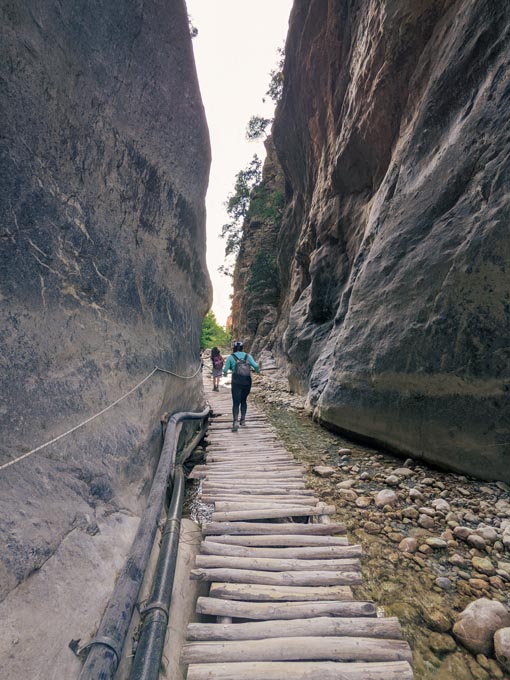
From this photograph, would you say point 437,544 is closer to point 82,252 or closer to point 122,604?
point 122,604

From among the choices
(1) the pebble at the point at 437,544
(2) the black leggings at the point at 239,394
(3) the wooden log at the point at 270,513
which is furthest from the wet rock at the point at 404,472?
(2) the black leggings at the point at 239,394

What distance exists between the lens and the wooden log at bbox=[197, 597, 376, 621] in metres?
2.11

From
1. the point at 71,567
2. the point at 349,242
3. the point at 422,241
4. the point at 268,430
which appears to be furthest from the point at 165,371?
the point at 349,242

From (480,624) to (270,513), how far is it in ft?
6.66

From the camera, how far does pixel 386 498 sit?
12.2 feet

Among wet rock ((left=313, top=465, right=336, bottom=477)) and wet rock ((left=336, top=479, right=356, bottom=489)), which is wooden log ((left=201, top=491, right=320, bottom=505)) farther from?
wet rock ((left=313, top=465, right=336, bottom=477))

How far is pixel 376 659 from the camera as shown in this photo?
6.00 feet

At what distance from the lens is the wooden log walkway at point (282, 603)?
1777 millimetres

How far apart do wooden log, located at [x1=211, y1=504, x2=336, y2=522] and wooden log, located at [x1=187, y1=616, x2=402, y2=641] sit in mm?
1361

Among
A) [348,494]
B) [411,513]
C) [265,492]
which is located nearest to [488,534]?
[411,513]

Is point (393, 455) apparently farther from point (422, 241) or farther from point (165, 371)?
point (165, 371)

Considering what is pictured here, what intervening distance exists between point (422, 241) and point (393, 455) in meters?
3.73

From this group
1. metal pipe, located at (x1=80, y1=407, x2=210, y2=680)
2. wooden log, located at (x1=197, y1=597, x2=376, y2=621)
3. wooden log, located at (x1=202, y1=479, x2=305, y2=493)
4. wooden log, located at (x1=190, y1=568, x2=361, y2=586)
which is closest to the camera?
metal pipe, located at (x1=80, y1=407, x2=210, y2=680)

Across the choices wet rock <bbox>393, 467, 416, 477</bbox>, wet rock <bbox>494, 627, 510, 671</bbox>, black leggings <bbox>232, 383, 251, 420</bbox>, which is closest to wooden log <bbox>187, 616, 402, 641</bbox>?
wet rock <bbox>494, 627, 510, 671</bbox>
